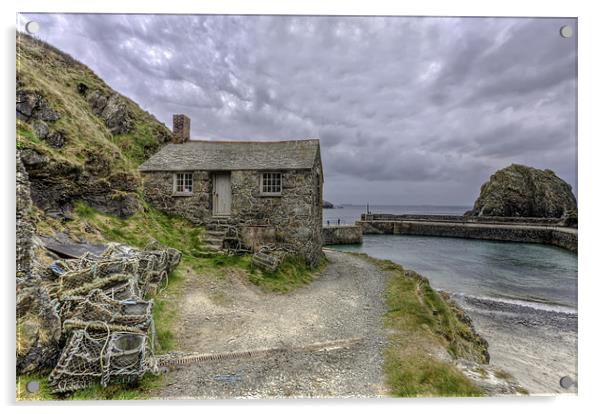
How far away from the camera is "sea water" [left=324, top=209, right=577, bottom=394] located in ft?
21.9

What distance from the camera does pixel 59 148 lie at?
7.98 m

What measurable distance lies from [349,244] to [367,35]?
97.2ft

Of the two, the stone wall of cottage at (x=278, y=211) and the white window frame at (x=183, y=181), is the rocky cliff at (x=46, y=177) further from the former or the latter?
the stone wall of cottage at (x=278, y=211)

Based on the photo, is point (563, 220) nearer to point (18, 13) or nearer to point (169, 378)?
point (169, 378)

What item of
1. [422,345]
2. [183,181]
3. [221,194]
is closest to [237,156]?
[221,194]

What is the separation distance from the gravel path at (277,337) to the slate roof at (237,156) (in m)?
5.11

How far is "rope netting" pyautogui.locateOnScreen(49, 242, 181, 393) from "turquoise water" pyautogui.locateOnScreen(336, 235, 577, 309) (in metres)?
13.0

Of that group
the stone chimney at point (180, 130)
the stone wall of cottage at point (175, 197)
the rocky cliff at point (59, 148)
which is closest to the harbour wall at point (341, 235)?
the stone chimney at point (180, 130)

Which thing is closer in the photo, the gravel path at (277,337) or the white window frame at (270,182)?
the gravel path at (277,337)

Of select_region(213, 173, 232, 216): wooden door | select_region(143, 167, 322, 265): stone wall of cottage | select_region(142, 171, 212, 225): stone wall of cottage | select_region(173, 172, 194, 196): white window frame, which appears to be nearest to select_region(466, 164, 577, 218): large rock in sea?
select_region(143, 167, 322, 265): stone wall of cottage

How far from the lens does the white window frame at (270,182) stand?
38.0ft

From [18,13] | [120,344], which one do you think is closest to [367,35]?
[18,13]

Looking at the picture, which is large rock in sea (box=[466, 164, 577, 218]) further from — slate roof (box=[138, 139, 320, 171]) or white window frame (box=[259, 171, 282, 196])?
white window frame (box=[259, 171, 282, 196])
